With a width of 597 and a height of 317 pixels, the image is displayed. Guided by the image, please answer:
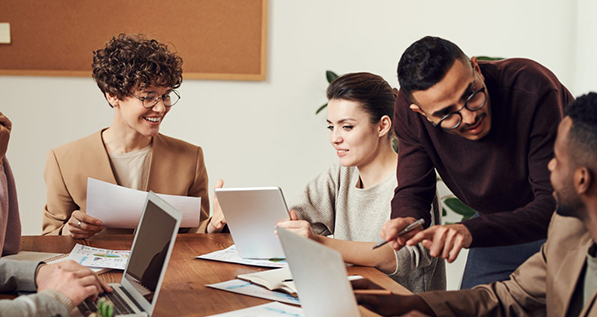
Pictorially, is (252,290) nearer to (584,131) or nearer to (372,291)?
(372,291)

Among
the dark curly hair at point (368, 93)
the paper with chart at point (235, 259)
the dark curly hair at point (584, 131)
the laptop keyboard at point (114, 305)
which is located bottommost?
the paper with chart at point (235, 259)

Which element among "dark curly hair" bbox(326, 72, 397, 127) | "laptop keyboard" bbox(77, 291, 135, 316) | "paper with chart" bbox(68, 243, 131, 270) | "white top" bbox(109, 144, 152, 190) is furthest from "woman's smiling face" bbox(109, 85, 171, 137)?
"laptop keyboard" bbox(77, 291, 135, 316)

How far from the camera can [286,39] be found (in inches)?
137

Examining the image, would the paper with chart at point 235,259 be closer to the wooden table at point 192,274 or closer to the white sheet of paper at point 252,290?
the wooden table at point 192,274

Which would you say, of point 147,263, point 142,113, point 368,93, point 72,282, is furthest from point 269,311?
point 142,113

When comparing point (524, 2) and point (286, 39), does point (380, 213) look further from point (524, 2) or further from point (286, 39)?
point (524, 2)

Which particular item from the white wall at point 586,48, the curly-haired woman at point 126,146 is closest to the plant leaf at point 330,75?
the curly-haired woman at point 126,146

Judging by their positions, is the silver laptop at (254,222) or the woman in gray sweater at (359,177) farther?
the woman in gray sweater at (359,177)

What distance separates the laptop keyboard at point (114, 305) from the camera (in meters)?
1.34

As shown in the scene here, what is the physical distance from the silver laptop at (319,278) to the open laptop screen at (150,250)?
0.86ft

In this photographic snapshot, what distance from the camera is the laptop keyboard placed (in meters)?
1.34

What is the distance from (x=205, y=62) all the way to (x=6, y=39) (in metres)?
1.02

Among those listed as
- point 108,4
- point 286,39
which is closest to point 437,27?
point 286,39

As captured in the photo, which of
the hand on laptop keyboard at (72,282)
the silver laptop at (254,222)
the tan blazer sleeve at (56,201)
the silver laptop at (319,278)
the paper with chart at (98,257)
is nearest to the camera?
the silver laptop at (319,278)
